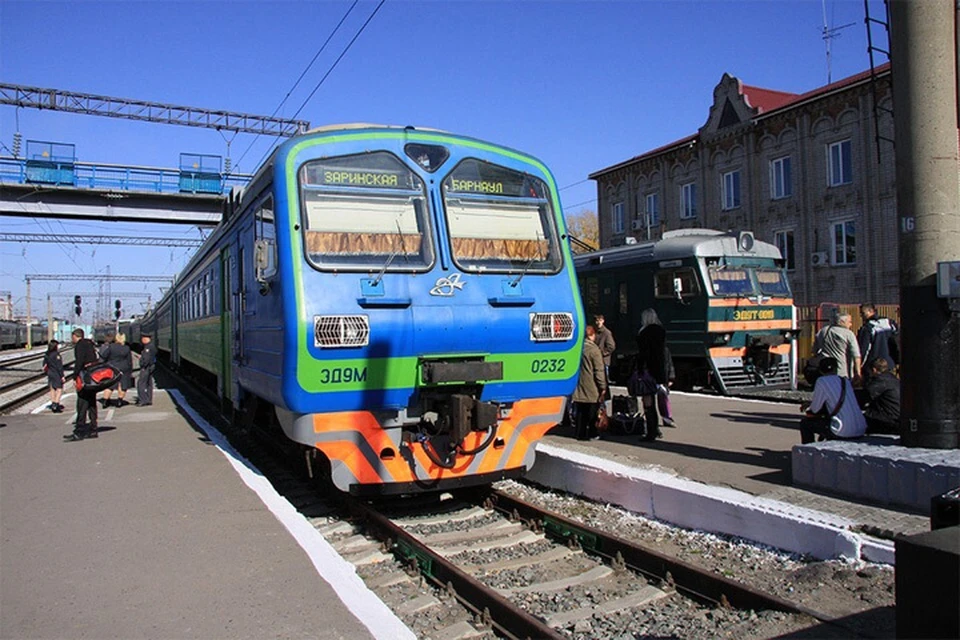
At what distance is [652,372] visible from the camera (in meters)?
9.43

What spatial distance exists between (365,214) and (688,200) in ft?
91.8

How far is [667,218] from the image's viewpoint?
32969mm

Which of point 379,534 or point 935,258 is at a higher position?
point 935,258

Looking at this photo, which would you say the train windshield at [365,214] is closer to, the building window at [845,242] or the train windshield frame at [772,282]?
the train windshield frame at [772,282]

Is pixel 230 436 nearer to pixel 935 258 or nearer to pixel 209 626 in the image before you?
pixel 209 626

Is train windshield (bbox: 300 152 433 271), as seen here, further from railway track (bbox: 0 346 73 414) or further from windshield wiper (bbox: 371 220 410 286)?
railway track (bbox: 0 346 73 414)

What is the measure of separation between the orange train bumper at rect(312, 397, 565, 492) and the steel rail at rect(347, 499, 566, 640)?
0.43 m

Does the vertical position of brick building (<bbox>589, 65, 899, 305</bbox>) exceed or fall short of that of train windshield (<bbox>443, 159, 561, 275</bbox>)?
it exceeds it

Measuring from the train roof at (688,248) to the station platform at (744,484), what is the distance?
5430 millimetres

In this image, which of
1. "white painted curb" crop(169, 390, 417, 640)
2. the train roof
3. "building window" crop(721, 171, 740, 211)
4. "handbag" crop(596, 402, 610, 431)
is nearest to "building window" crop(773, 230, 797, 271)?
"building window" crop(721, 171, 740, 211)

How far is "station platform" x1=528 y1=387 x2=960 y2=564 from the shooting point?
204 inches

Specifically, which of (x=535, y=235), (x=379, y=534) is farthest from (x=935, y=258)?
(x=379, y=534)

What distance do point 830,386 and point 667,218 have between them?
88.7 feet

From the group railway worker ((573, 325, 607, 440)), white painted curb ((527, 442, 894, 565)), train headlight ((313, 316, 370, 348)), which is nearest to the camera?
white painted curb ((527, 442, 894, 565))
